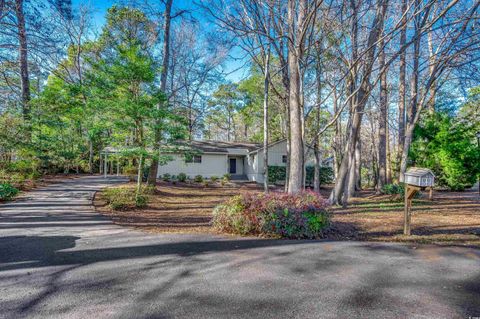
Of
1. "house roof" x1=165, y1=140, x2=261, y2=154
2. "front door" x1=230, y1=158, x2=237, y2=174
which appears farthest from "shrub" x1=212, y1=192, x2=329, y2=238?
"front door" x1=230, y1=158, x2=237, y2=174

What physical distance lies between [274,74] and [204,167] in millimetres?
13534

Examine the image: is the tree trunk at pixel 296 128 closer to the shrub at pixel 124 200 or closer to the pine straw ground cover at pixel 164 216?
the pine straw ground cover at pixel 164 216

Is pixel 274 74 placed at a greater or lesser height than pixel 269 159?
greater

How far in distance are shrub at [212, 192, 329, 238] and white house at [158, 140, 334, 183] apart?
1545 cm

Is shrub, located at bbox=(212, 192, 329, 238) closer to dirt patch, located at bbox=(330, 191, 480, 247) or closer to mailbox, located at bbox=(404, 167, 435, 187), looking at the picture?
dirt patch, located at bbox=(330, 191, 480, 247)

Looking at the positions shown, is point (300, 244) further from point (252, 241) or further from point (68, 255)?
point (68, 255)

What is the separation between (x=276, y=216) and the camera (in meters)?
5.52

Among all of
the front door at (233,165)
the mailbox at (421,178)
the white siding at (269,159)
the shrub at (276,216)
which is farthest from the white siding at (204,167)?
the mailbox at (421,178)

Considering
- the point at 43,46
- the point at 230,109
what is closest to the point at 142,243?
the point at 43,46

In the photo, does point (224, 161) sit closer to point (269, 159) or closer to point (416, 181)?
point (269, 159)

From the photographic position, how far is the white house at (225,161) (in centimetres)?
2136

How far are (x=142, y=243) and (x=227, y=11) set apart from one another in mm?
7099

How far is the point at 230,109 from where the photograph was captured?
3073 centimetres

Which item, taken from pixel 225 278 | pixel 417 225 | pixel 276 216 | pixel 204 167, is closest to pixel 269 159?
pixel 204 167
